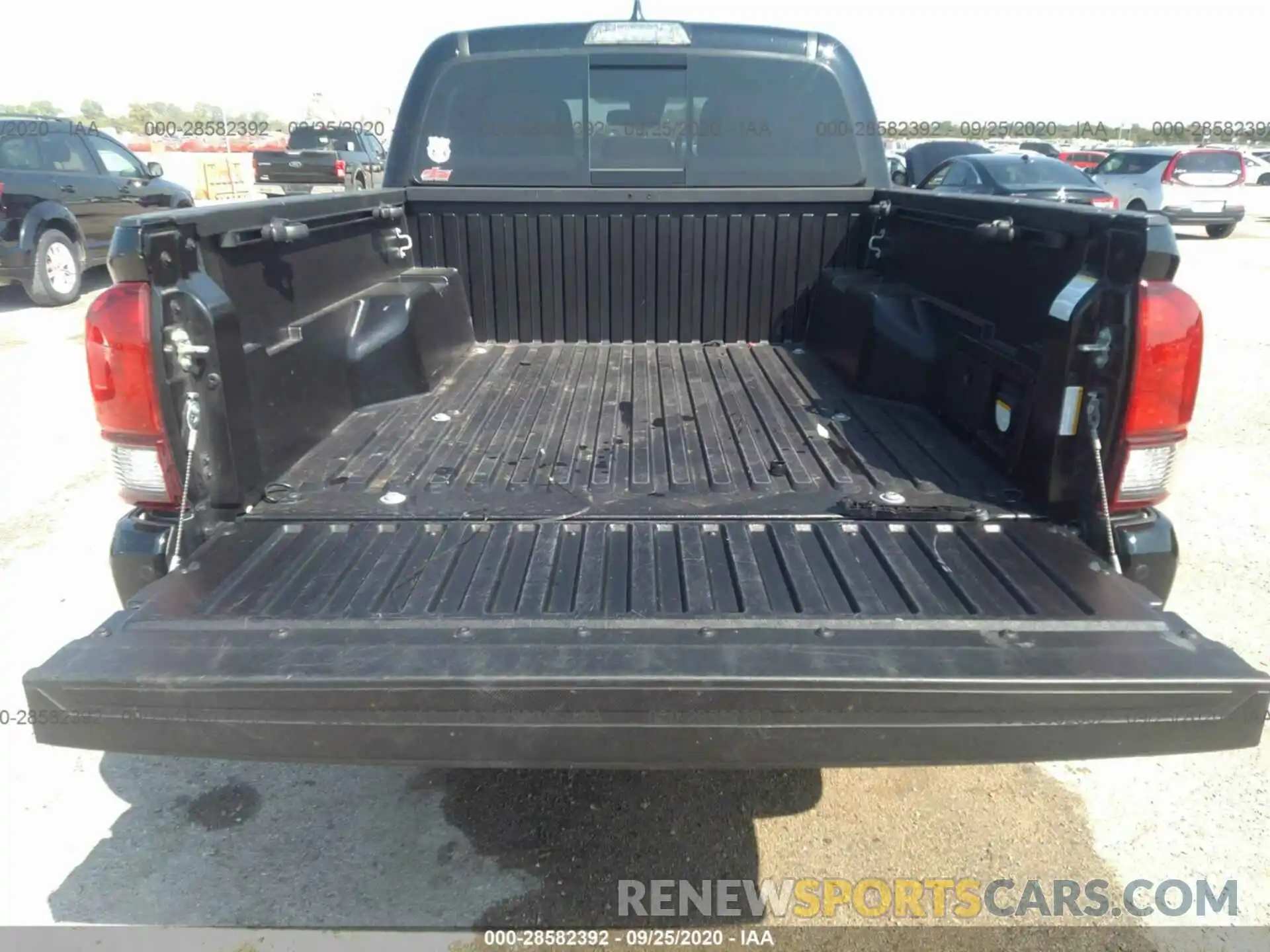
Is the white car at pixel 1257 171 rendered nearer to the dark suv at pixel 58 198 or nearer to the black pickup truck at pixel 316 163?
the black pickup truck at pixel 316 163

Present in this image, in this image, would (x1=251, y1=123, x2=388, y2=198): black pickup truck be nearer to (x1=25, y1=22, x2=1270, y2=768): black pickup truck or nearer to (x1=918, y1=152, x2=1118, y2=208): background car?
(x1=918, y1=152, x2=1118, y2=208): background car

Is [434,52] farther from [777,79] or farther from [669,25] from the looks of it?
[777,79]

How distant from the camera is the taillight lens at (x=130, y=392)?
2.03 m

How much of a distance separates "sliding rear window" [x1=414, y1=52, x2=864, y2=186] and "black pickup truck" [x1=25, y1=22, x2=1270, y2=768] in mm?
15

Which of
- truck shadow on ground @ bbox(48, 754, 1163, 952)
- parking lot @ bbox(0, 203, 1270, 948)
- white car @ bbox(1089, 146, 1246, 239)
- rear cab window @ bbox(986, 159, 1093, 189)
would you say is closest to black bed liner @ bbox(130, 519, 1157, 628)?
truck shadow on ground @ bbox(48, 754, 1163, 952)

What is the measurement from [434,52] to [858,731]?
3.52 metres

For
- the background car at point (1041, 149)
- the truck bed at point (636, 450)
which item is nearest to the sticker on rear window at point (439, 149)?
the truck bed at point (636, 450)

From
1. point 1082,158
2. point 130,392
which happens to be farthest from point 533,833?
point 1082,158

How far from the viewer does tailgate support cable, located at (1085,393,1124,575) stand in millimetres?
2074

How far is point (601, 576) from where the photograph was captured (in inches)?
79.5

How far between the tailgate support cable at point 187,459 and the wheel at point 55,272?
907 cm

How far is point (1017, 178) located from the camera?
43.1ft

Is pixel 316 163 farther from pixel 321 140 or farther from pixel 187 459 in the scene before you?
pixel 187 459

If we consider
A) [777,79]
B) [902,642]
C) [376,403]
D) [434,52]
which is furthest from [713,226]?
[902,642]
